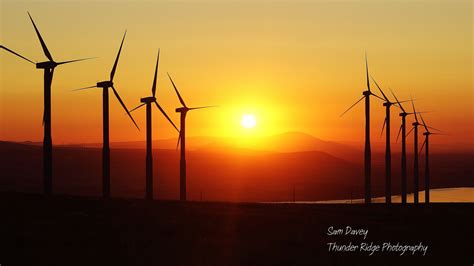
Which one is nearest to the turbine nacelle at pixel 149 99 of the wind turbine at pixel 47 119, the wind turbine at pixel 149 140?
the wind turbine at pixel 149 140

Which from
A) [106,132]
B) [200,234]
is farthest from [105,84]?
[200,234]

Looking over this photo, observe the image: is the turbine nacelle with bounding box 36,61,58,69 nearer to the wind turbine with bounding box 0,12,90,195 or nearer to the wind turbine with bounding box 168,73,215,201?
the wind turbine with bounding box 0,12,90,195

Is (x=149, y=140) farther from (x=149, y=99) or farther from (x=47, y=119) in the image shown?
(x=47, y=119)

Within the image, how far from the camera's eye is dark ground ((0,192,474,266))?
43125 millimetres

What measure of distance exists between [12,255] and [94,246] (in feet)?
18.9

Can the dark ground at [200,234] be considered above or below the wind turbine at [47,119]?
below

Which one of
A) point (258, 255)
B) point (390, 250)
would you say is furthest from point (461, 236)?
point (258, 255)

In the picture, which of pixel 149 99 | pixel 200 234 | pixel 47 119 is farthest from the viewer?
pixel 149 99

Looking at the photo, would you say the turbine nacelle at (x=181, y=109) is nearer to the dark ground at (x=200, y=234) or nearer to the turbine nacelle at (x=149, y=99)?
the turbine nacelle at (x=149, y=99)

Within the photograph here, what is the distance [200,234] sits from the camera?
53.4 meters

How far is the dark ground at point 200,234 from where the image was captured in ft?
141

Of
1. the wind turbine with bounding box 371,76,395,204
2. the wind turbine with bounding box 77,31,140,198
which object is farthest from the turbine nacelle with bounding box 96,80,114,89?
the wind turbine with bounding box 371,76,395,204

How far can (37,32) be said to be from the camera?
70250 millimetres

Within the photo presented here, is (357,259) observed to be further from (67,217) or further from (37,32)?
(37,32)
